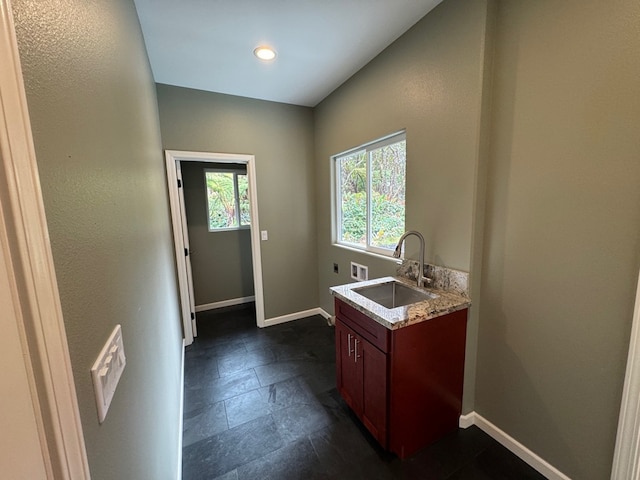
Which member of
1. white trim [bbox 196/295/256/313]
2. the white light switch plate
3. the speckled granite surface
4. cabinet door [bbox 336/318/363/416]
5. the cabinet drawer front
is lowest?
white trim [bbox 196/295/256/313]

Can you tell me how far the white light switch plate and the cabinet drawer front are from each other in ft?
3.85

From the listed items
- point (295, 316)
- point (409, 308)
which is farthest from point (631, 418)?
point (295, 316)

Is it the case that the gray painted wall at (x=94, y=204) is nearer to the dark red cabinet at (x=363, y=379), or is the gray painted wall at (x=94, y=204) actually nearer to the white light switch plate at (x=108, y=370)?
the white light switch plate at (x=108, y=370)

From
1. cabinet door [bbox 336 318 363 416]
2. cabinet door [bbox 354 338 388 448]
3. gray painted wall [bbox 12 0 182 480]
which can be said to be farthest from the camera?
cabinet door [bbox 336 318 363 416]

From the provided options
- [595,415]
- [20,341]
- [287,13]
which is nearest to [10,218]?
[20,341]

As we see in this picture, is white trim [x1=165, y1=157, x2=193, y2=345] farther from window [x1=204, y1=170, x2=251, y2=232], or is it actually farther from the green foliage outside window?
the green foliage outside window

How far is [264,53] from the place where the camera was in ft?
6.86

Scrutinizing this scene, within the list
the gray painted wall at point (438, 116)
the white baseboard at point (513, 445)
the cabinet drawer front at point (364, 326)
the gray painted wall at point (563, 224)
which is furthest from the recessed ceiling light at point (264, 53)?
the white baseboard at point (513, 445)

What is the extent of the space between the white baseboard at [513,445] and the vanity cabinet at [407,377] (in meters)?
0.13

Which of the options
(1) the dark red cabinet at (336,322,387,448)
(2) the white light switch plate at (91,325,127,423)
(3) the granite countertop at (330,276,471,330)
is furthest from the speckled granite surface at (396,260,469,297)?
(2) the white light switch plate at (91,325,127,423)

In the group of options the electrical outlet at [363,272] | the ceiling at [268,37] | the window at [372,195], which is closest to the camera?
the ceiling at [268,37]

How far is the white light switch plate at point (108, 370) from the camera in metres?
0.51

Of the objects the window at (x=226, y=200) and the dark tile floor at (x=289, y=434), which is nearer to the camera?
the dark tile floor at (x=289, y=434)

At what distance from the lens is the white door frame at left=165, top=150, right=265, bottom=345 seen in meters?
2.70
